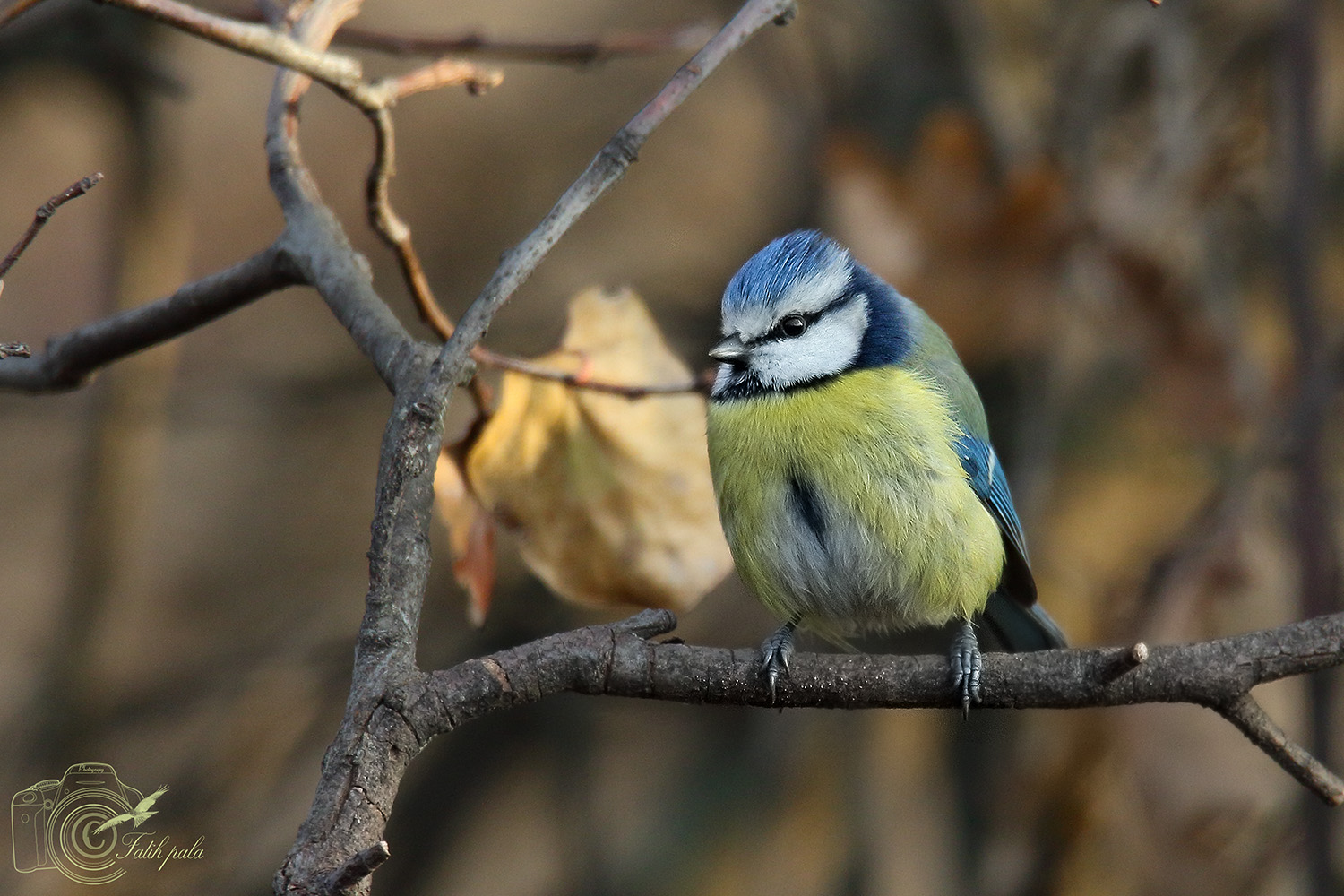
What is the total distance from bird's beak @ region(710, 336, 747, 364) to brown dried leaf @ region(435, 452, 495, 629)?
481 mm

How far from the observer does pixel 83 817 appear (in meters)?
1.48

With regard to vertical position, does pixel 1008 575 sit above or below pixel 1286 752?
above

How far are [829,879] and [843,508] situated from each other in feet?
5.80

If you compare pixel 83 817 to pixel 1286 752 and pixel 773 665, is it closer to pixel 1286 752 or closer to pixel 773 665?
pixel 773 665

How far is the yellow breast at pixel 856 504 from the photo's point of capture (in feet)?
5.66

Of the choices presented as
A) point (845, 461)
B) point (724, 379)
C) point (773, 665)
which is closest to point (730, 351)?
point (724, 379)

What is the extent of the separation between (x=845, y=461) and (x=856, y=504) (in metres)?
0.07

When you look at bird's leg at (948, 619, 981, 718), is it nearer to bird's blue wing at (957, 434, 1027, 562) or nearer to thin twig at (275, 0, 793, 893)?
bird's blue wing at (957, 434, 1027, 562)

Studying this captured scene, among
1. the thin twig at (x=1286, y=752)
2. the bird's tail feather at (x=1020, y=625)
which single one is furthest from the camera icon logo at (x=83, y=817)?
the bird's tail feather at (x=1020, y=625)

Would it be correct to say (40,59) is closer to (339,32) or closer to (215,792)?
(339,32)

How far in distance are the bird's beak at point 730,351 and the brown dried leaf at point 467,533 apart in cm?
48

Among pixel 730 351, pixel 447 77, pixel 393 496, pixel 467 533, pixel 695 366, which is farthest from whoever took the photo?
pixel 695 366

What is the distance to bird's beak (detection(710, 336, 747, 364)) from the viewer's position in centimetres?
185

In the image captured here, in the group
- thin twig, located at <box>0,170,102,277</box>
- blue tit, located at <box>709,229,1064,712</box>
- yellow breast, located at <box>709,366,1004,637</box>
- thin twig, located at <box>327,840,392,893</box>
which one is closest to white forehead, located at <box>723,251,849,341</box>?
blue tit, located at <box>709,229,1064,712</box>
